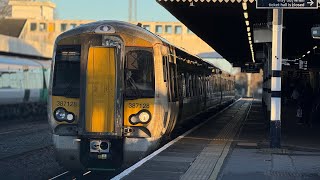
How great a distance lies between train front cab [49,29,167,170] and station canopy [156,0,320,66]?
146 inches

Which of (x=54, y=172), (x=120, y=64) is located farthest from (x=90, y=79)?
(x=54, y=172)

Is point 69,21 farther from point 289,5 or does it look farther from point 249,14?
point 289,5

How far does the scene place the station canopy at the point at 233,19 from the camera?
14.8 meters

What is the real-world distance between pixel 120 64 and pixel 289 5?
384 centimetres

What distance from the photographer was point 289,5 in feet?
37.7

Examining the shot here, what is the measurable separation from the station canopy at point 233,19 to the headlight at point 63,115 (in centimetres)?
467

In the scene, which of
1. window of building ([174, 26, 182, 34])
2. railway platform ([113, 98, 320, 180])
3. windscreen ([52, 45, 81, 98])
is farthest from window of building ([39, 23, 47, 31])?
windscreen ([52, 45, 81, 98])

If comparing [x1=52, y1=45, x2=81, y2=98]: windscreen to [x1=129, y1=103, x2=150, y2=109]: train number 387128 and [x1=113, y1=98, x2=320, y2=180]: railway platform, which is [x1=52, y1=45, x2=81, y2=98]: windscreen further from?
[x1=113, y1=98, x2=320, y2=180]: railway platform

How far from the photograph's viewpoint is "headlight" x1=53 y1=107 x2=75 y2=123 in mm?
10414

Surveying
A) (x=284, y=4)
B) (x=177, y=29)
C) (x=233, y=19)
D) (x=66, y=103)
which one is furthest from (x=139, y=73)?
(x=177, y=29)

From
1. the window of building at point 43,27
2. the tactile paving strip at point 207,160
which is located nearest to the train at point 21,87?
the tactile paving strip at point 207,160

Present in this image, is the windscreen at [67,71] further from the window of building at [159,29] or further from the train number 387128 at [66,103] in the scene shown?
the window of building at [159,29]

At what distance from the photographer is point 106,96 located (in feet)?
33.9

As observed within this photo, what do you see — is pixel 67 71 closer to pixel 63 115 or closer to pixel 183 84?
pixel 63 115
